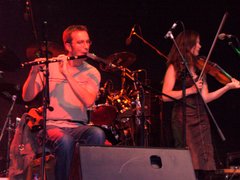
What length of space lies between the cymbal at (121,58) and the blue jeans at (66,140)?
2.01 meters

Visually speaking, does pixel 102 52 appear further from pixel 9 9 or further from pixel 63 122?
pixel 63 122

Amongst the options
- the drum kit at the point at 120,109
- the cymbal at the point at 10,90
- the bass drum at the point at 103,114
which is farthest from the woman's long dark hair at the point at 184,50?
the cymbal at the point at 10,90

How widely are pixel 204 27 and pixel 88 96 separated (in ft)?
10.3

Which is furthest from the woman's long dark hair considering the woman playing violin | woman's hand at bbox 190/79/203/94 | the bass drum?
the bass drum

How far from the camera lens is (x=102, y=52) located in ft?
19.7

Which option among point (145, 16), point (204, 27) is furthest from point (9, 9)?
point (204, 27)

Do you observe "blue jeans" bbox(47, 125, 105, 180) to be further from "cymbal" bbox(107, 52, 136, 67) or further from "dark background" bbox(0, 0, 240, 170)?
"dark background" bbox(0, 0, 240, 170)

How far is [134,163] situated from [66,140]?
0.89 metres

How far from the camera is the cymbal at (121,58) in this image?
212 inches

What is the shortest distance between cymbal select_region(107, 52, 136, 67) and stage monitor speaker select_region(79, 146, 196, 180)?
2.82 m

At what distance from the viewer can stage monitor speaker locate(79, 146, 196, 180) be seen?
2381 mm

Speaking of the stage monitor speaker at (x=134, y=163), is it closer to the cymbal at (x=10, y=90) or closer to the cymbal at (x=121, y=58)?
the cymbal at (x=10, y=90)

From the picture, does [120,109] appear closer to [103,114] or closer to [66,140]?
[103,114]

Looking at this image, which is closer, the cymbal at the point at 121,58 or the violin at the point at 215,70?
the violin at the point at 215,70
